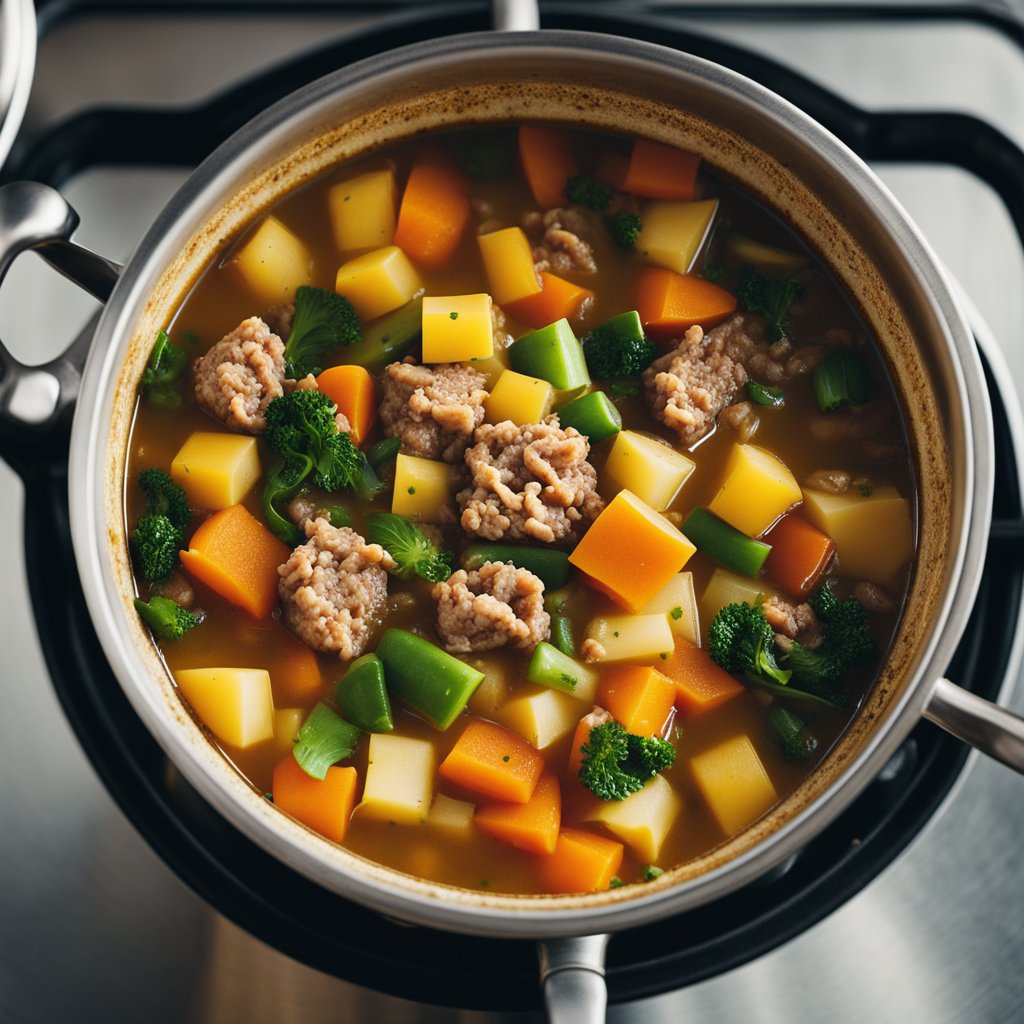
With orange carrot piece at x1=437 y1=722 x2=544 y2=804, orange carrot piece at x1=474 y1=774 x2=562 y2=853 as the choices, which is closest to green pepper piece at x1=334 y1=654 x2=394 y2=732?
orange carrot piece at x1=437 y1=722 x2=544 y2=804

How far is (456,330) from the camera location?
239cm

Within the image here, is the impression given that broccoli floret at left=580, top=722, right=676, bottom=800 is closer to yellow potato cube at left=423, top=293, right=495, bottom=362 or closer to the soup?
the soup

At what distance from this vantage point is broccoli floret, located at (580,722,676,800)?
2.16 metres

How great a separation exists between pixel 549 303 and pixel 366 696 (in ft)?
3.18

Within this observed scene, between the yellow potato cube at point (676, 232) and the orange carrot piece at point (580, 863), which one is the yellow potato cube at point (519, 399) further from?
the orange carrot piece at point (580, 863)

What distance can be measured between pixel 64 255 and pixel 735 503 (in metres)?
1.49

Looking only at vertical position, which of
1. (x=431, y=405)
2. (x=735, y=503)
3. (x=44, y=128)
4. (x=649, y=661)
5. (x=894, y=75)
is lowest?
(x=649, y=661)

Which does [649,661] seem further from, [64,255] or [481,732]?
[64,255]

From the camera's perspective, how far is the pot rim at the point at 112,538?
6.21 feet

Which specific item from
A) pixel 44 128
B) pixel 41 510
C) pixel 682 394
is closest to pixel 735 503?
pixel 682 394

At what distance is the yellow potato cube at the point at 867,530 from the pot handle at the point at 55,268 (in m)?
1.57

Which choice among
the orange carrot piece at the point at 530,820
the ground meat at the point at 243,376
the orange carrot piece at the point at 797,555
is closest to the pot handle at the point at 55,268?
the ground meat at the point at 243,376

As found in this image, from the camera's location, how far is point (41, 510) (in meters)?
2.58

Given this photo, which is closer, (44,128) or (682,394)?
(682,394)
